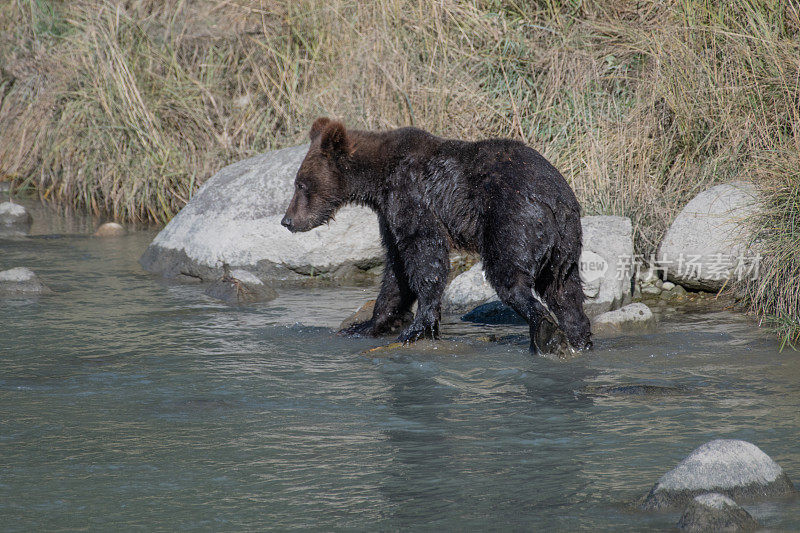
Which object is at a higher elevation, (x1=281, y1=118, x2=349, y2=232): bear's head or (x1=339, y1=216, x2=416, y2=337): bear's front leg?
(x1=281, y1=118, x2=349, y2=232): bear's head

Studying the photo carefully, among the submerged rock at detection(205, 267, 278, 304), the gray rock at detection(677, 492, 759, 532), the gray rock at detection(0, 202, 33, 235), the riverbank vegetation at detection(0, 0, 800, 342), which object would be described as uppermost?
the riverbank vegetation at detection(0, 0, 800, 342)

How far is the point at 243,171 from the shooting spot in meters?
10.7

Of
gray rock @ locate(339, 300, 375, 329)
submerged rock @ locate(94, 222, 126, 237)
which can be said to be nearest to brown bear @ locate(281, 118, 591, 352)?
gray rock @ locate(339, 300, 375, 329)

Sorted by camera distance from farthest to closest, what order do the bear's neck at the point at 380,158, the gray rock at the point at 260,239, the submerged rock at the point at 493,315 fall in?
the gray rock at the point at 260,239, the submerged rock at the point at 493,315, the bear's neck at the point at 380,158

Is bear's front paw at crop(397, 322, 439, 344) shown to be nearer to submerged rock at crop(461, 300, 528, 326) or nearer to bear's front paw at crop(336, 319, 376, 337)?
bear's front paw at crop(336, 319, 376, 337)

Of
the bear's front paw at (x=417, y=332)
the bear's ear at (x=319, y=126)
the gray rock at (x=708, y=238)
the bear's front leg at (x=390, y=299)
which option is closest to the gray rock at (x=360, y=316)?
the bear's front leg at (x=390, y=299)

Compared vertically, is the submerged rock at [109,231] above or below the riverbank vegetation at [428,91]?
below

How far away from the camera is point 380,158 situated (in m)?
7.46

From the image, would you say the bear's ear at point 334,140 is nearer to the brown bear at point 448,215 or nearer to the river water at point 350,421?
the brown bear at point 448,215

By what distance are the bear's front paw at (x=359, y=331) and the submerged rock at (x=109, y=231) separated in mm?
5416

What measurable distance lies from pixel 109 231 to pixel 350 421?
750 centimetres

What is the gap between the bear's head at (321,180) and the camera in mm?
7590

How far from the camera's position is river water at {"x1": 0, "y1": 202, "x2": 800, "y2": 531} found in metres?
4.21

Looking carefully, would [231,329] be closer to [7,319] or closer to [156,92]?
[7,319]
